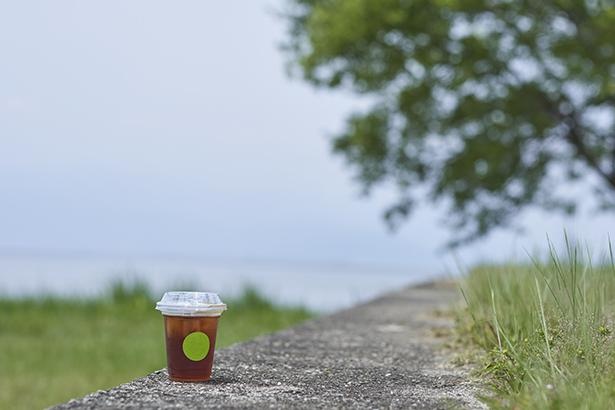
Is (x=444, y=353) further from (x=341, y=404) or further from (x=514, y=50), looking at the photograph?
(x=514, y=50)

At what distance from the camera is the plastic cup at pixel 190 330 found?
2414 millimetres

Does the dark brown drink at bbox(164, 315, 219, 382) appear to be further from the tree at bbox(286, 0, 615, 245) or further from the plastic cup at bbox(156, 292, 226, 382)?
the tree at bbox(286, 0, 615, 245)

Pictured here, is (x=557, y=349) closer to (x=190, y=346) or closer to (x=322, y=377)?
(x=322, y=377)

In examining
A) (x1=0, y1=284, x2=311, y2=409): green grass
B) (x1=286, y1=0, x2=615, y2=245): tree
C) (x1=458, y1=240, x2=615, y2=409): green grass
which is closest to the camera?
(x1=458, y1=240, x2=615, y2=409): green grass

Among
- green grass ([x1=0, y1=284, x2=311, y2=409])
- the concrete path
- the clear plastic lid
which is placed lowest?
green grass ([x1=0, y1=284, x2=311, y2=409])

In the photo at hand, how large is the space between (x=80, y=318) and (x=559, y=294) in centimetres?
662

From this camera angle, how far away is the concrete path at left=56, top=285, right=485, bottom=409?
7.39ft

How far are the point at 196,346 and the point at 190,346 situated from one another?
2cm

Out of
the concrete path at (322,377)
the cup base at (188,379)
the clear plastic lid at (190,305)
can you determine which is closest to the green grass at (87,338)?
the concrete path at (322,377)

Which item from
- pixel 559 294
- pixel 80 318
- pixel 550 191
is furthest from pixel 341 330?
pixel 550 191

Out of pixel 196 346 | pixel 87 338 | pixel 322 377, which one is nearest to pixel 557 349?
pixel 322 377

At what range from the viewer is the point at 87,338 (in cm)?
750

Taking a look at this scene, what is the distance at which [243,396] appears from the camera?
2.31m

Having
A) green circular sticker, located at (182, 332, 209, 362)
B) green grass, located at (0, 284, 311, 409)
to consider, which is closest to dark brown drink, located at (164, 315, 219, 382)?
green circular sticker, located at (182, 332, 209, 362)
